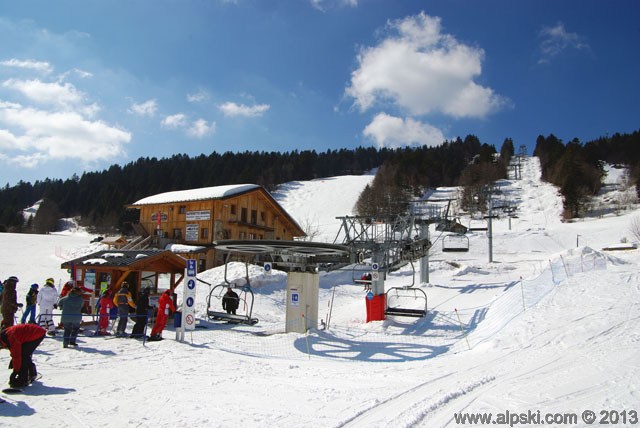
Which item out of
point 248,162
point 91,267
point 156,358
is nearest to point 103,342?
point 156,358

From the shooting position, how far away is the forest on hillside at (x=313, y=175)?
7562cm

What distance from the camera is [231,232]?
118ft

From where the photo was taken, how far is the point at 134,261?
51.6 ft

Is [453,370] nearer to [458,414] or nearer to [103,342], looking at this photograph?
[458,414]

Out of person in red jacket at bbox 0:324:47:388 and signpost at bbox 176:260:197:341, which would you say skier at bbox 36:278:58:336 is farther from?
person in red jacket at bbox 0:324:47:388

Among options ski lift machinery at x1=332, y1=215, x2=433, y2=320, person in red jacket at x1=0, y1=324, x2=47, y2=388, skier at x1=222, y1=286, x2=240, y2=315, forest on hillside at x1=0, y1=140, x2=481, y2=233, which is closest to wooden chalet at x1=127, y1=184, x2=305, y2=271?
skier at x1=222, y1=286, x2=240, y2=315

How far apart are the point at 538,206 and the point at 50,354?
250 ft

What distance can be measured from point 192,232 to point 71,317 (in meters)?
25.2

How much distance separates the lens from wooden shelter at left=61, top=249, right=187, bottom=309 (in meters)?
15.8

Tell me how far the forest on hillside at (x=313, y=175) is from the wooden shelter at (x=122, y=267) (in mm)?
52667

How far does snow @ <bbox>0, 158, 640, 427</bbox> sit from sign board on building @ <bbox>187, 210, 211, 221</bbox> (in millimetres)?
14544

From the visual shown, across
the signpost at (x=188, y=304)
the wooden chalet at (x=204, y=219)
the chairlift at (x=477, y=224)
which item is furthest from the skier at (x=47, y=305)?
the chairlift at (x=477, y=224)

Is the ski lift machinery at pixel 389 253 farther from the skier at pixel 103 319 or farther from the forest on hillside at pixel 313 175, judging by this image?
the forest on hillside at pixel 313 175

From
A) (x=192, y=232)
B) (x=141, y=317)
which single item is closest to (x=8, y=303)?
(x=141, y=317)
